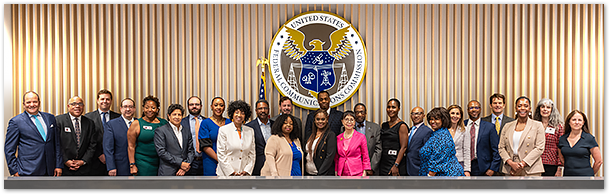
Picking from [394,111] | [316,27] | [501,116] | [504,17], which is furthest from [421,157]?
[504,17]

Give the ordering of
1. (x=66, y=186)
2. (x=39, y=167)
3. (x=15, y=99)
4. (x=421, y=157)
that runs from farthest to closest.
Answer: (x=15, y=99)
(x=39, y=167)
(x=421, y=157)
(x=66, y=186)

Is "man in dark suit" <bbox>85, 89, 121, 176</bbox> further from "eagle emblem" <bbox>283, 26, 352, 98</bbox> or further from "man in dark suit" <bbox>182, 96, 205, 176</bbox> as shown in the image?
"eagle emblem" <bbox>283, 26, 352, 98</bbox>

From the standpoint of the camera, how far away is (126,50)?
5.46 meters

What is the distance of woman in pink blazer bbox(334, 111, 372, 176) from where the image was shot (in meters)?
4.10

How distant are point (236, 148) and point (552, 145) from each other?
10.2ft

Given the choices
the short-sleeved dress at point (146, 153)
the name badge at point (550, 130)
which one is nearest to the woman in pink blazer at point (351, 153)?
the short-sleeved dress at point (146, 153)

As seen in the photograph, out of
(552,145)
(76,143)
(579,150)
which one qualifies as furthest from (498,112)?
(76,143)

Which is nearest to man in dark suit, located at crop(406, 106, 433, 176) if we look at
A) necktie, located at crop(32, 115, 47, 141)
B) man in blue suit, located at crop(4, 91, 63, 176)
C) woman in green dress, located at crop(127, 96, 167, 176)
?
woman in green dress, located at crop(127, 96, 167, 176)

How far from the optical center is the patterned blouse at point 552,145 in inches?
176

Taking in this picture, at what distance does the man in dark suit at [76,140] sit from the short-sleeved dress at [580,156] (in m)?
4.66

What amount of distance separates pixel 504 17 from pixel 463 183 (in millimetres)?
3054

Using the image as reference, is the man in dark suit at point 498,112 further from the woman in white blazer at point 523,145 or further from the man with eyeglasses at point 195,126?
the man with eyeglasses at point 195,126

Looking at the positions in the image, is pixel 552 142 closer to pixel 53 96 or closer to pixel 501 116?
pixel 501 116

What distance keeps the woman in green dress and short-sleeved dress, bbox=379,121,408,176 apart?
222 centimetres
